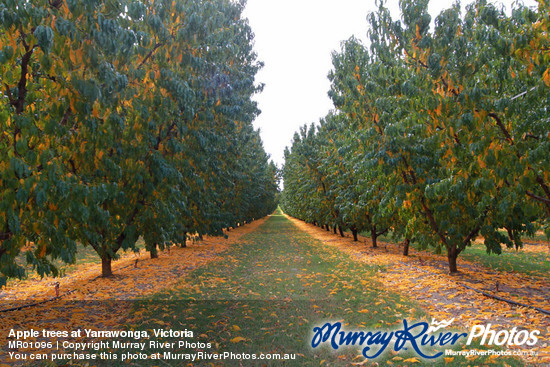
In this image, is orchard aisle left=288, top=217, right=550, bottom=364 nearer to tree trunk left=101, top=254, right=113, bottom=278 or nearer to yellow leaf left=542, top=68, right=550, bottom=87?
yellow leaf left=542, top=68, right=550, bottom=87

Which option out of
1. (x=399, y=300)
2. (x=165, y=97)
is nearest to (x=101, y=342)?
(x=165, y=97)

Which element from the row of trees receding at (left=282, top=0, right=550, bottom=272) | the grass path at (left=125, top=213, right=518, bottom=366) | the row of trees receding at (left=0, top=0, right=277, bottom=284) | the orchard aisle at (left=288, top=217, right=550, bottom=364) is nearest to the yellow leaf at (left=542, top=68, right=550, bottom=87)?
the row of trees receding at (left=282, top=0, right=550, bottom=272)

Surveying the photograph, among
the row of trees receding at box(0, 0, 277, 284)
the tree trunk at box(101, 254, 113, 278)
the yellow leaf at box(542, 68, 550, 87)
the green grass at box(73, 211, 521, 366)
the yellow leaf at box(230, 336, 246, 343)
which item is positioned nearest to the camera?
the row of trees receding at box(0, 0, 277, 284)

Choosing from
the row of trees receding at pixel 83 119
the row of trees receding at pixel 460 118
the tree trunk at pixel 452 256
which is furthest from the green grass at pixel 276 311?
the row of trees receding at pixel 460 118

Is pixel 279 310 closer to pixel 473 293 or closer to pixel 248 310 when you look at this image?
pixel 248 310

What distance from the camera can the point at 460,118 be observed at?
223 inches

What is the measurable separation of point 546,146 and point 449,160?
6.89 feet

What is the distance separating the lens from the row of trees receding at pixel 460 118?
517 centimetres

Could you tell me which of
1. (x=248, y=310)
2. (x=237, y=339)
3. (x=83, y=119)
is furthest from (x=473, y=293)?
(x=83, y=119)

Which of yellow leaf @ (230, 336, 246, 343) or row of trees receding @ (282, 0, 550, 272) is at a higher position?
row of trees receding @ (282, 0, 550, 272)

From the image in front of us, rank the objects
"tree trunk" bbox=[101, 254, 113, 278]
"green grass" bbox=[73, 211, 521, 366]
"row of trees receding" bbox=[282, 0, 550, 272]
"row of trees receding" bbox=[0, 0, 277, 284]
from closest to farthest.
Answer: "row of trees receding" bbox=[0, 0, 277, 284] → "green grass" bbox=[73, 211, 521, 366] → "row of trees receding" bbox=[282, 0, 550, 272] → "tree trunk" bbox=[101, 254, 113, 278]

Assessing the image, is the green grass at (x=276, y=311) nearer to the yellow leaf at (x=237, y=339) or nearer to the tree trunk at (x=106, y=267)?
the yellow leaf at (x=237, y=339)

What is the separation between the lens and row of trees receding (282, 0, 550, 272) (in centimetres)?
517

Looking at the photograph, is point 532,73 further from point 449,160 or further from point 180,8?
point 180,8
